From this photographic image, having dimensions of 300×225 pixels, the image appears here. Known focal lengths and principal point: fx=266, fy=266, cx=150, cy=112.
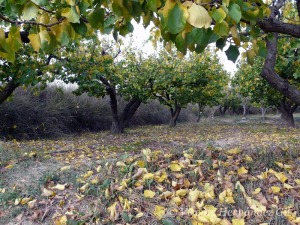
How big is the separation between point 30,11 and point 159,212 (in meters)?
1.67

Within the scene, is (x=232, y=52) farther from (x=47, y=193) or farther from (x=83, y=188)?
(x=47, y=193)

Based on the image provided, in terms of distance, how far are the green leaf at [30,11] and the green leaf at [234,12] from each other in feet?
3.25

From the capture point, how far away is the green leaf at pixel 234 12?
128 centimetres

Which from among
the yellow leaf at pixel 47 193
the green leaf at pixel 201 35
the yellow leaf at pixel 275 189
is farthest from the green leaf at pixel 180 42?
the yellow leaf at pixel 47 193

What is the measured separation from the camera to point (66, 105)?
38.0 feet

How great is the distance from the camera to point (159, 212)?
2.13 metres

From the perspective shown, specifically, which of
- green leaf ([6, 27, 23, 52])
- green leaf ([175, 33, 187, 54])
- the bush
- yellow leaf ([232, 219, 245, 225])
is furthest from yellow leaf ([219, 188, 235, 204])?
the bush

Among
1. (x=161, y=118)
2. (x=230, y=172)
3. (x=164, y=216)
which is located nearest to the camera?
(x=164, y=216)

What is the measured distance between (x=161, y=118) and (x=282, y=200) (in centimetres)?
1687

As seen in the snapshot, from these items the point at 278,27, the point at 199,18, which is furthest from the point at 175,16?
the point at 278,27

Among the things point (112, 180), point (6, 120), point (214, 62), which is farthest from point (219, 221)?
point (214, 62)

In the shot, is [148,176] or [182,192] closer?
[182,192]

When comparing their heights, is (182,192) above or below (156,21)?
below

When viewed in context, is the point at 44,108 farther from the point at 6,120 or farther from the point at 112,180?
the point at 112,180
